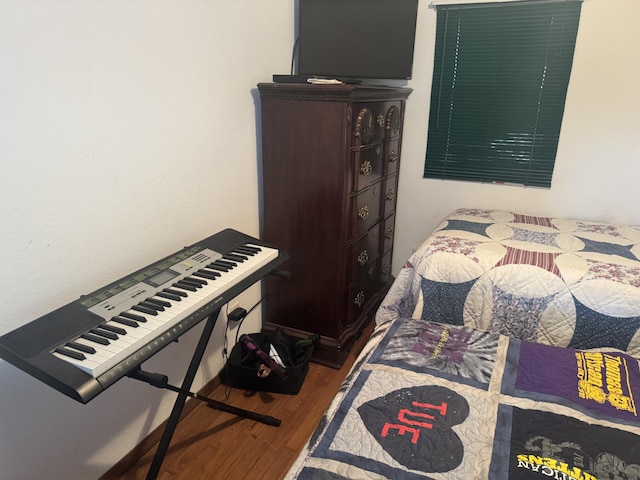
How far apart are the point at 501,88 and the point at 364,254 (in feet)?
4.20

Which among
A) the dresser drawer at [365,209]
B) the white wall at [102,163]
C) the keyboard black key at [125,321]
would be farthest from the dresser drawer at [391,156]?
the keyboard black key at [125,321]

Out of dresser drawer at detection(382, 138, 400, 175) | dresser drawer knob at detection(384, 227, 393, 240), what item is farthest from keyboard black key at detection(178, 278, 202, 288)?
dresser drawer knob at detection(384, 227, 393, 240)

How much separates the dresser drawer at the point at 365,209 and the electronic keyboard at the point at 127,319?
0.63 metres

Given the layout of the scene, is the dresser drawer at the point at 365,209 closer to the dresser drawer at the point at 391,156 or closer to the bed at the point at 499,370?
the dresser drawer at the point at 391,156

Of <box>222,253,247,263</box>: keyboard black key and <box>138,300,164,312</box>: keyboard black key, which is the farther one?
<box>222,253,247,263</box>: keyboard black key

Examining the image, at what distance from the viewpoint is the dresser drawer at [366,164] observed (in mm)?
2115

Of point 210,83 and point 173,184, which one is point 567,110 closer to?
point 210,83

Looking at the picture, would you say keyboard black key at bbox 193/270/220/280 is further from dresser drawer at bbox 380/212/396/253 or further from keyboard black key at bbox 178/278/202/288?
dresser drawer at bbox 380/212/396/253

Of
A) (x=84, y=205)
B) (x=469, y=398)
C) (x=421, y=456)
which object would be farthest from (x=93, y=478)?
(x=469, y=398)

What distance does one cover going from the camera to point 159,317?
125 cm

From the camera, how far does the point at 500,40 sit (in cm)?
254

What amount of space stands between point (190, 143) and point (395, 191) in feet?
4.88

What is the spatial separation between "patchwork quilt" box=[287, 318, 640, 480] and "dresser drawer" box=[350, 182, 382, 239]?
81 centimetres

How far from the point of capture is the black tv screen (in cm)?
236
